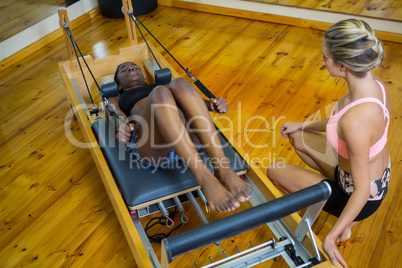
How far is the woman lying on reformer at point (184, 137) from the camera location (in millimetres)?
1515

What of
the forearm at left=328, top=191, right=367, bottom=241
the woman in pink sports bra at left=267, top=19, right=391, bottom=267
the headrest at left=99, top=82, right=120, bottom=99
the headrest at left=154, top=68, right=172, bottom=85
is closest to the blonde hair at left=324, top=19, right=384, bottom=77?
the woman in pink sports bra at left=267, top=19, right=391, bottom=267

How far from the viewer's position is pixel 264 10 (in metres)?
3.65

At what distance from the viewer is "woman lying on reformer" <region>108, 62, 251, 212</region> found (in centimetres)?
151

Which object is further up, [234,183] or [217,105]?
[217,105]

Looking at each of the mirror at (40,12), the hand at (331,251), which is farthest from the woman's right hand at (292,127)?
the mirror at (40,12)

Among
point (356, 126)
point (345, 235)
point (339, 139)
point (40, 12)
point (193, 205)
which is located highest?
point (356, 126)

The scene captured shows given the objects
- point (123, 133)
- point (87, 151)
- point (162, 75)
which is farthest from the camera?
point (87, 151)

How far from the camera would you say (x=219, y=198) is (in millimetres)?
1483

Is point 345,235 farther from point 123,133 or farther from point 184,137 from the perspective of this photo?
point 123,133

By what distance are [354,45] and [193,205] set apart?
3.00ft

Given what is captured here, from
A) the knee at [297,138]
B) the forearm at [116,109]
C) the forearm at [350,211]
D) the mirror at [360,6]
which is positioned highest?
the forearm at [116,109]

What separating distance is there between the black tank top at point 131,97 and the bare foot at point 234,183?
62cm

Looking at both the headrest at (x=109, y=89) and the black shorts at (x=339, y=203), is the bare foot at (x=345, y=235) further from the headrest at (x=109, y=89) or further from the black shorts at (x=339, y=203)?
the headrest at (x=109, y=89)

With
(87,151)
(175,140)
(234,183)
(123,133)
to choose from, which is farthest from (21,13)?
(234,183)
